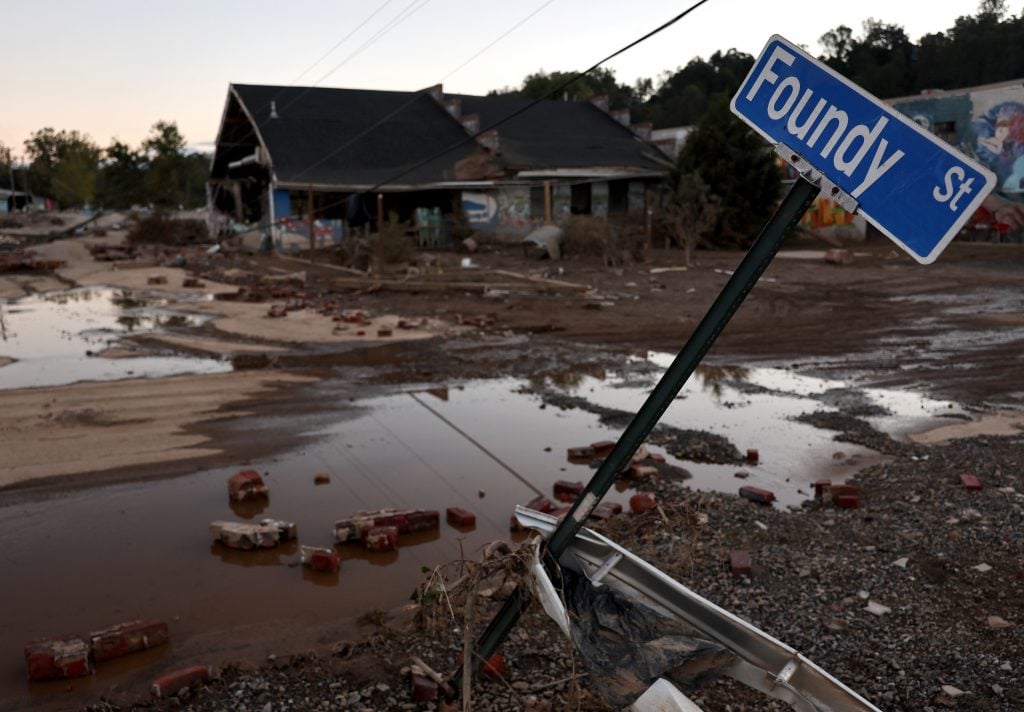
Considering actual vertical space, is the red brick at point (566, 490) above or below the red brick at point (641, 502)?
below

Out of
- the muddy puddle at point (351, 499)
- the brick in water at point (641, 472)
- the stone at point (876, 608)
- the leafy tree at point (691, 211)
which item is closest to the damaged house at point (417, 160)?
the leafy tree at point (691, 211)

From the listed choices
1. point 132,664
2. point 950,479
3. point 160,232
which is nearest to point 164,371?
point 132,664

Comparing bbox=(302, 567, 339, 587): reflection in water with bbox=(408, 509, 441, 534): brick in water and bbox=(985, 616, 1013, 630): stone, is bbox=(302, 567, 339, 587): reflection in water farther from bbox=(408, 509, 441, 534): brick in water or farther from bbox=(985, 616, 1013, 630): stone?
bbox=(985, 616, 1013, 630): stone

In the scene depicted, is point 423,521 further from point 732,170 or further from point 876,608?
point 732,170

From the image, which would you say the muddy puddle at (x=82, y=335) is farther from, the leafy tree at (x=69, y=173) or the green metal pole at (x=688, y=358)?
the leafy tree at (x=69, y=173)

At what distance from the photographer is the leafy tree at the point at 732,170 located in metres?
31.1

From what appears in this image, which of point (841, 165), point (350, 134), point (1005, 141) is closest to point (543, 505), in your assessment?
point (841, 165)

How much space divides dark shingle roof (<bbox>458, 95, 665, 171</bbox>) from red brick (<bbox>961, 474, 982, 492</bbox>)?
28.4 meters

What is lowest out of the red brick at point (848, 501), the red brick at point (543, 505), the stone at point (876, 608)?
the red brick at point (848, 501)

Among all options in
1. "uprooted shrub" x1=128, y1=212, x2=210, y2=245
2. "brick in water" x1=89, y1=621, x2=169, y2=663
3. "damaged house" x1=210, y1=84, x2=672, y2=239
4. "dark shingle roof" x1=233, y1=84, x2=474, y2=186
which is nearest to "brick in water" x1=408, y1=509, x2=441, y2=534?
"brick in water" x1=89, y1=621, x2=169, y2=663

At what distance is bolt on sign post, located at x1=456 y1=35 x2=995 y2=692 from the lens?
206cm

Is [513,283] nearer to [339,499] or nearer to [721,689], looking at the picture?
[339,499]

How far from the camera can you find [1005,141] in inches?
1212

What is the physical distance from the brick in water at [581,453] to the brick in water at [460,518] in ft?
5.99
